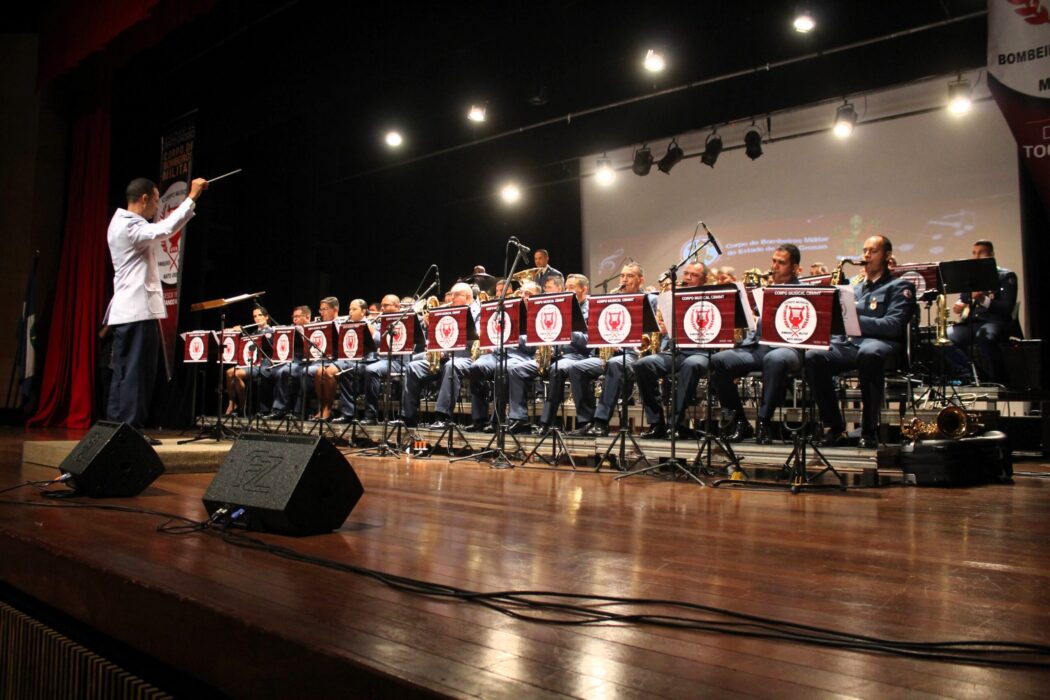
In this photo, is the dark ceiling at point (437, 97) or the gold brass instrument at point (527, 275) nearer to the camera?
the dark ceiling at point (437, 97)

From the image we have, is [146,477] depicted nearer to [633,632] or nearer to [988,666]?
[633,632]

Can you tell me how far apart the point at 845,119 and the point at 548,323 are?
4.85m

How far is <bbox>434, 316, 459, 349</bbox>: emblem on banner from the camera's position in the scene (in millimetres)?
5680

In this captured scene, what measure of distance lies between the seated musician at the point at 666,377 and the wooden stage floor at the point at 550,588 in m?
1.95

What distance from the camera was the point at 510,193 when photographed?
35.6 ft

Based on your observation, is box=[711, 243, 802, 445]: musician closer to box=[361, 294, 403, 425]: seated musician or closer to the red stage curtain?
box=[361, 294, 403, 425]: seated musician

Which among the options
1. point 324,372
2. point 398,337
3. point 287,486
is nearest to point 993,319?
point 398,337

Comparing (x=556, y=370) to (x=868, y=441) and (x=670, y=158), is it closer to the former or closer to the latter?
(x=868, y=441)

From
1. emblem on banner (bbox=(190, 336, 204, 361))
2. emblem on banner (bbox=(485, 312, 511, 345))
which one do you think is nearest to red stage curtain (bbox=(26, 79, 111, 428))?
emblem on banner (bbox=(190, 336, 204, 361))

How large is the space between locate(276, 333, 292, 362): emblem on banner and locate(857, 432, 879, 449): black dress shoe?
4939 millimetres

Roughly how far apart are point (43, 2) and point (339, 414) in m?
5.40

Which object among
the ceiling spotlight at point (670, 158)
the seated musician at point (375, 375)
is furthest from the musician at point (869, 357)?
the ceiling spotlight at point (670, 158)

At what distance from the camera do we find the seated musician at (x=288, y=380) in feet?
26.0

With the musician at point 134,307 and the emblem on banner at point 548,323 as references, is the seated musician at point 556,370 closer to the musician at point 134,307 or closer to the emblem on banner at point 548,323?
the emblem on banner at point 548,323
